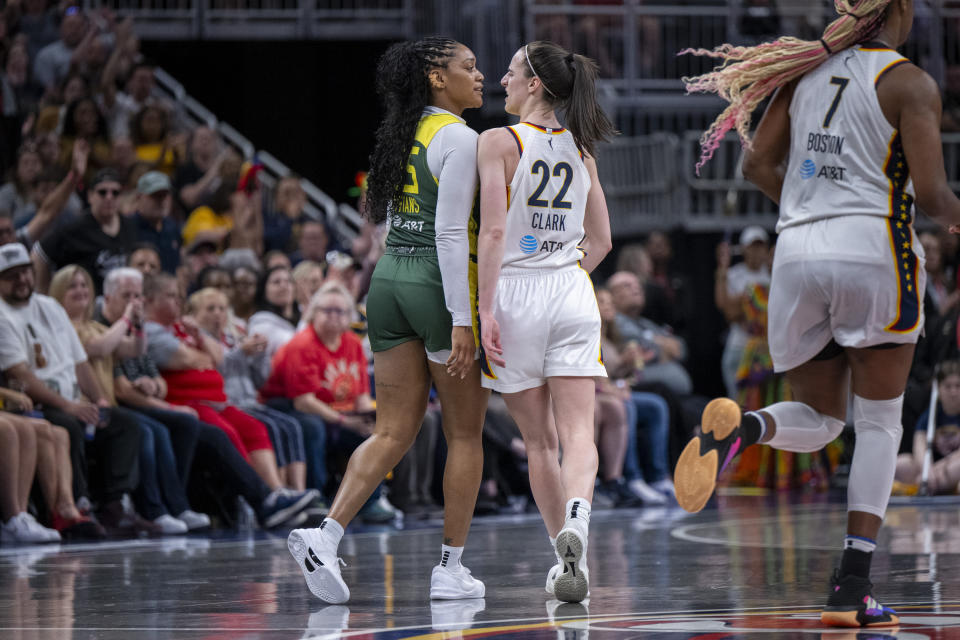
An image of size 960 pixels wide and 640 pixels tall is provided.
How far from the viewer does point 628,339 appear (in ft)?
39.5

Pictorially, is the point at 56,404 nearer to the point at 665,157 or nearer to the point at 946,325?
the point at 946,325

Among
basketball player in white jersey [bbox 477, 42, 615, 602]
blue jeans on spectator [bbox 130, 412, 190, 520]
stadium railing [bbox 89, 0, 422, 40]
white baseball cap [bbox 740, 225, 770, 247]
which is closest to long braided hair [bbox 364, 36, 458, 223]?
basketball player in white jersey [bbox 477, 42, 615, 602]

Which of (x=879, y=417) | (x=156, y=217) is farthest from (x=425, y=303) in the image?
(x=156, y=217)

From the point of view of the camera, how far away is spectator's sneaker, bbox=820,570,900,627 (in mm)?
4105

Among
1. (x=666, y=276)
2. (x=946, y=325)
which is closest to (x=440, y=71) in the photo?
(x=946, y=325)

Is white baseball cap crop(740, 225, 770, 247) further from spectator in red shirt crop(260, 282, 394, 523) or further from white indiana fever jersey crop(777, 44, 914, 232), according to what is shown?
white indiana fever jersey crop(777, 44, 914, 232)

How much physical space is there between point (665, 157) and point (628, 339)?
383 centimetres

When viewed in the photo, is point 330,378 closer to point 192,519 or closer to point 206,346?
point 206,346

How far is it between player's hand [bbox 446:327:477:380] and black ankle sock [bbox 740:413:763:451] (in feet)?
3.19

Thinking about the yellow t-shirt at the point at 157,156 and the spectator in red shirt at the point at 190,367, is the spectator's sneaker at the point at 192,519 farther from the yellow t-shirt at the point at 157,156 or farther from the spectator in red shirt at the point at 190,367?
the yellow t-shirt at the point at 157,156

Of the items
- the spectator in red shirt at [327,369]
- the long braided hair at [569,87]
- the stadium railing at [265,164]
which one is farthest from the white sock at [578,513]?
the stadium railing at [265,164]

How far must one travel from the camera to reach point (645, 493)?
36.4ft

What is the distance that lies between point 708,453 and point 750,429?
0.17 meters

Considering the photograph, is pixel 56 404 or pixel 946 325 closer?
pixel 56 404
